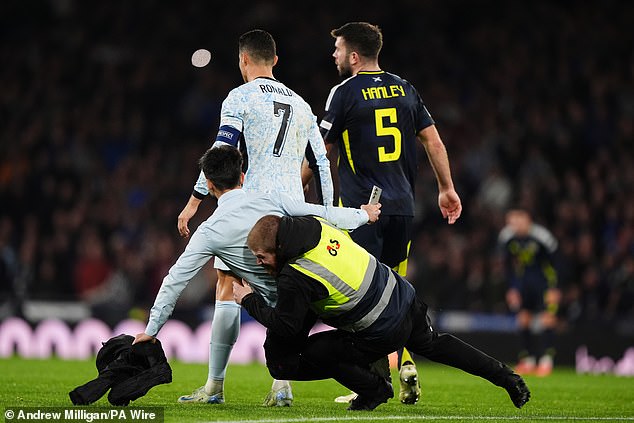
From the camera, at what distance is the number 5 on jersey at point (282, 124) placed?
296 inches

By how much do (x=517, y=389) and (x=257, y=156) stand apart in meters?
2.18

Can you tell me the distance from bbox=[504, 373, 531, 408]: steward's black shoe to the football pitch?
10 cm

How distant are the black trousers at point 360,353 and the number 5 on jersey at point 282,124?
1211 millimetres

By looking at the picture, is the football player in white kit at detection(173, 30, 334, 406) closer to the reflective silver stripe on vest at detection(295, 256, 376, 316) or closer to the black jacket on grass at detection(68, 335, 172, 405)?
the black jacket on grass at detection(68, 335, 172, 405)

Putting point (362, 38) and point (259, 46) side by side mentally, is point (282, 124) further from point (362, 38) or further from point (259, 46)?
point (362, 38)

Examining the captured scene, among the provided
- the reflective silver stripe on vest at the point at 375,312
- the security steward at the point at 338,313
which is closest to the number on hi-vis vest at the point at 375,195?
the security steward at the point at 338,313

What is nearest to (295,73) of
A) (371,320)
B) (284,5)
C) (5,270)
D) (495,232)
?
(284,5)

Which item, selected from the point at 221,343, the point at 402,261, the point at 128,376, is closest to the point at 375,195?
the point at 402,261

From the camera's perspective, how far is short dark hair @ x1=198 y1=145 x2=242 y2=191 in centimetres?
688

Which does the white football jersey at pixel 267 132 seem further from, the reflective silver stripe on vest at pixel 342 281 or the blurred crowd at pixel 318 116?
the blurred crowd at pixel 318 116

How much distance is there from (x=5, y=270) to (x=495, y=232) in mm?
7246

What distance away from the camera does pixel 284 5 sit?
22391mm

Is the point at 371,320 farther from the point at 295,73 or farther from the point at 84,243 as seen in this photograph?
the point at 295,73

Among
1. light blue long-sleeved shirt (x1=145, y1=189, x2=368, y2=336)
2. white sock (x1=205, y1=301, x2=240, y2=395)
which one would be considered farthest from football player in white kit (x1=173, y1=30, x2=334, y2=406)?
light blue long-sleeved shirt (x1=145, y1=189, x2=368, y2=336)
